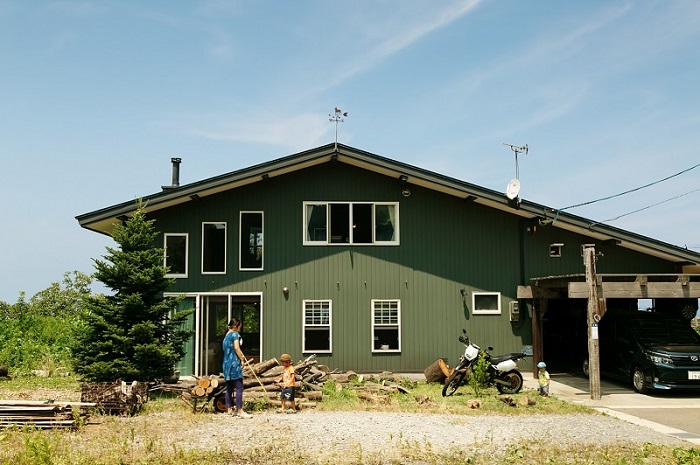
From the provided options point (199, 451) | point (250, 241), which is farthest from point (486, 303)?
point (199, 451)

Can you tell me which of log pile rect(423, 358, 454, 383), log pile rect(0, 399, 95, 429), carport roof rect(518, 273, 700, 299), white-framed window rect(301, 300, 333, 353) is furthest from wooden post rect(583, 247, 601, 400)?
log pile rect(0, 399, 95, 429)

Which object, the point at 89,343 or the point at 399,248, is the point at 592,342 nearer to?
the point at 399,248

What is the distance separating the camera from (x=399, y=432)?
31.3 feet

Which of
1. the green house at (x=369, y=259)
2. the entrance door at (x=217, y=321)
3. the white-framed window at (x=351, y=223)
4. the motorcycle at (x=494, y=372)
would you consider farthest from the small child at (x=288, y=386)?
the white-framed window at (x=351, y=223)

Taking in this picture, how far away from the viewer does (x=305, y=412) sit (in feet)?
37.7

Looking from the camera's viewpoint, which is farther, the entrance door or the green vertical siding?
the green vertical siding

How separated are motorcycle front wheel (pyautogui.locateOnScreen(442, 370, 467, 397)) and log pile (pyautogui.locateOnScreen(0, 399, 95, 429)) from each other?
22.3 ft

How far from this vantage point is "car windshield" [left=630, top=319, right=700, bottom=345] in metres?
14.4

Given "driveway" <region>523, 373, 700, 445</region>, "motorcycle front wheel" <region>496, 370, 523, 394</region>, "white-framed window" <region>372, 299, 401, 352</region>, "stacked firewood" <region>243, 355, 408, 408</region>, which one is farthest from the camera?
"white-framed window" <region>372, 299, 401, 352</region>

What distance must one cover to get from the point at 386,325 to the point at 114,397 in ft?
24.8

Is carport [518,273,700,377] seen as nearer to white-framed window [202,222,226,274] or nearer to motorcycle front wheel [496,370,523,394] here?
motorcycle front wheel [496,370,523,394]

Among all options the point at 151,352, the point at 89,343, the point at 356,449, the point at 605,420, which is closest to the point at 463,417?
the point at 605,420

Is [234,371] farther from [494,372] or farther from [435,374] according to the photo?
[435,374]

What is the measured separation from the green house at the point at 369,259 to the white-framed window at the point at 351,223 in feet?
0.10
